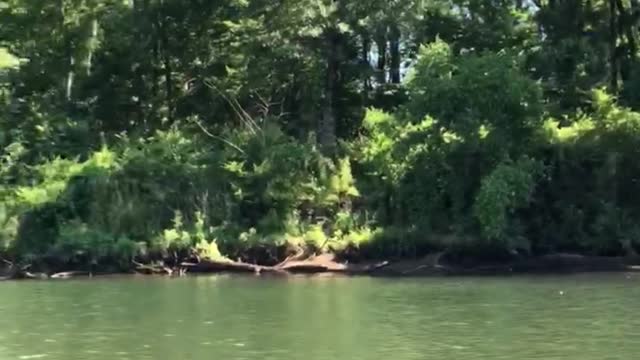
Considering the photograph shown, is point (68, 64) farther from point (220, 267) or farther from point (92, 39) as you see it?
point (220, 267)

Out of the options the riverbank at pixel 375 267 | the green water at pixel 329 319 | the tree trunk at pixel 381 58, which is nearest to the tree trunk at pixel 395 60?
the tree trunk at pixel 381 58

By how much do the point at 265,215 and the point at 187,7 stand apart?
1186 centimetres

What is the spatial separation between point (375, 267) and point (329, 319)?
14717 mm

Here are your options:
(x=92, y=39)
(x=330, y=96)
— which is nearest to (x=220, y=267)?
(x=330, y=96)

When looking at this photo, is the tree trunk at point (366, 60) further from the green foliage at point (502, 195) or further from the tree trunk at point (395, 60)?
the green foliage at point (502, 195)

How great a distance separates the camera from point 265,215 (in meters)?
41.1

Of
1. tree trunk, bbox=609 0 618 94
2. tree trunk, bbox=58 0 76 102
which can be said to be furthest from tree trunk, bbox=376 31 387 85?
tree trunk, bbox=58 0 76 102

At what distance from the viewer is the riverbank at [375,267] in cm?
3675

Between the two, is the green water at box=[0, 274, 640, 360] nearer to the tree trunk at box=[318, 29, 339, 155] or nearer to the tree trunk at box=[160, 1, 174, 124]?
the tree trunk at box=[318, 29, 339, 155]

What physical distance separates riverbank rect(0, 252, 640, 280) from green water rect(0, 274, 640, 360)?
2.75 metres

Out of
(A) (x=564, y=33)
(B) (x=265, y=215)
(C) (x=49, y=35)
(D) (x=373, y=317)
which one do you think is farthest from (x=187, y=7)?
(D) (x=373, y=317)

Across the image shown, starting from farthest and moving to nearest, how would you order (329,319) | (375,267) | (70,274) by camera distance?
(70,274), (375,267), (329,319)

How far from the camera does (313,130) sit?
47.8 meters

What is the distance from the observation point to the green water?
18.2 meters
